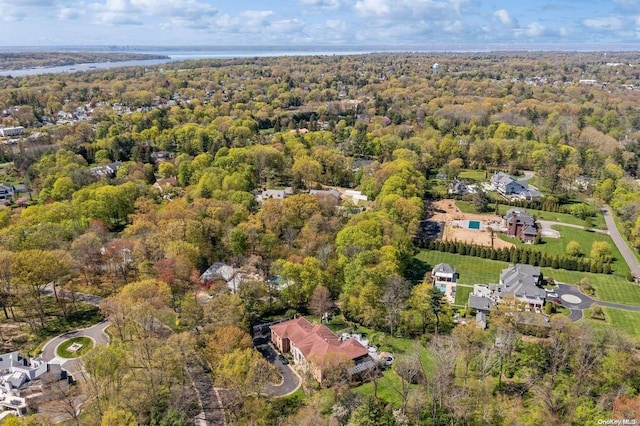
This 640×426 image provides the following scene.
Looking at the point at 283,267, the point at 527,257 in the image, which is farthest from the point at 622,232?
the point at 283,267

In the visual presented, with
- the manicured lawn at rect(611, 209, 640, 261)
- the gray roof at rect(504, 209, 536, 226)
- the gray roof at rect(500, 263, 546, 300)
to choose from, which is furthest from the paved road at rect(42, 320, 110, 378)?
the manicured lawn at rect(611, 209, 640, 261)

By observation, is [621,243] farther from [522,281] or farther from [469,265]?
Result: [522,281]

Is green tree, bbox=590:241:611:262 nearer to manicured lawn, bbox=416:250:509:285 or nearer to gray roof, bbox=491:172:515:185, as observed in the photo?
manicured lawn, bbox=416:250:509:285

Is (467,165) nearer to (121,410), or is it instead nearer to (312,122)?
(312,122)

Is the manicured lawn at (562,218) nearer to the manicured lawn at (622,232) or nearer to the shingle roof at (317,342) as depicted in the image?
the manicured lawn at (622,232)

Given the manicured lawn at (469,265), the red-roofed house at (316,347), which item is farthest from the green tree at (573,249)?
the red-roofed house at (316,347)

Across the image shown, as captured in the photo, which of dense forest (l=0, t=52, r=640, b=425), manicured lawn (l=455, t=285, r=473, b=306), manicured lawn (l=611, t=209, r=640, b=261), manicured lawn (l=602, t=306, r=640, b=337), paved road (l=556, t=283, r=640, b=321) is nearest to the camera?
dense forest (l=0, t=52, r=640, b=425)
